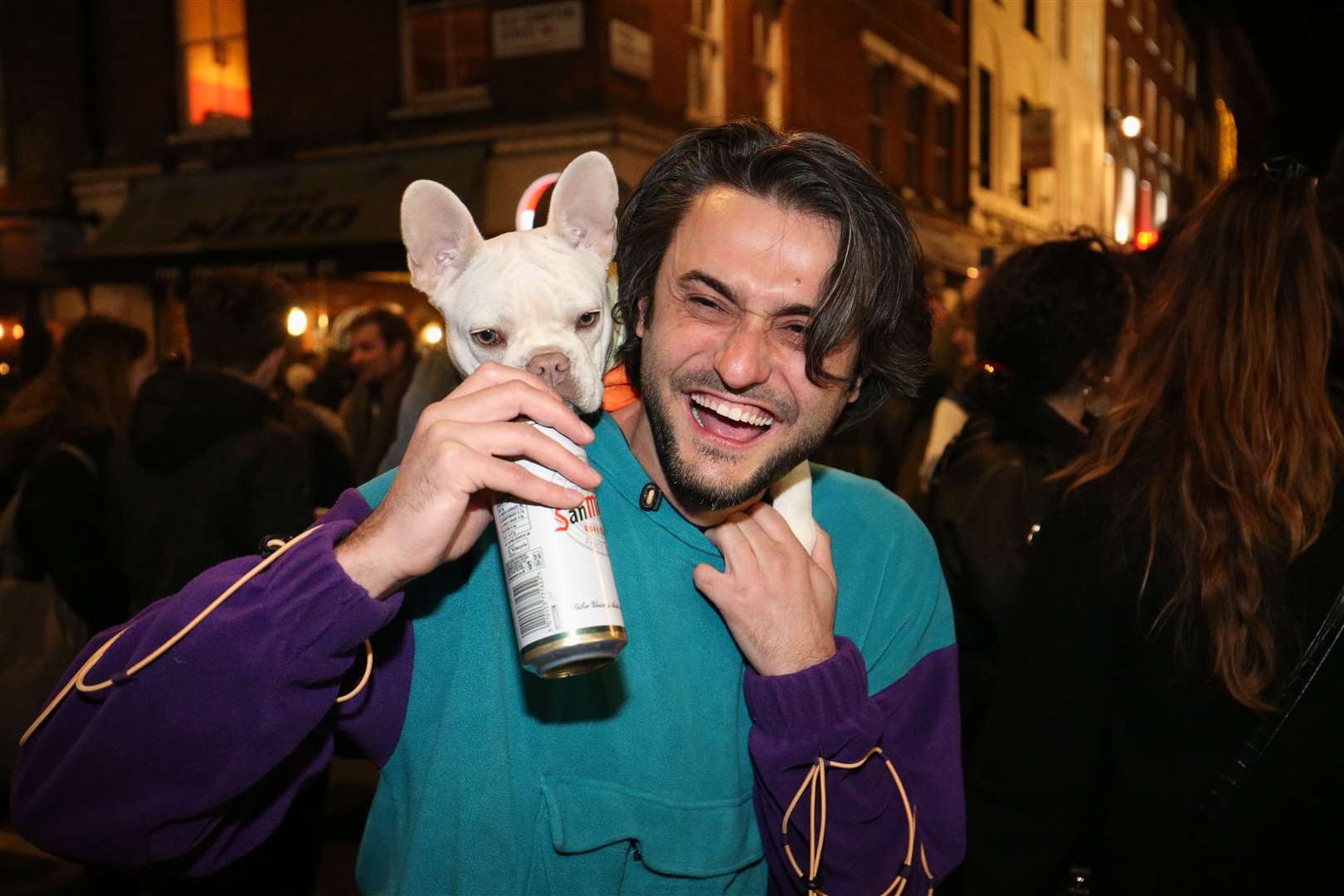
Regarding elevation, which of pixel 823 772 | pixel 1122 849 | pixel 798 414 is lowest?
pixel 1122 849

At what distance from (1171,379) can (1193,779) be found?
0.87 meters

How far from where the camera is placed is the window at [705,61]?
39.2 ft

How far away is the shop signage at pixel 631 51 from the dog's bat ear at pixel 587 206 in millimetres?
9576

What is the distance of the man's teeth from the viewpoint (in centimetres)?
159

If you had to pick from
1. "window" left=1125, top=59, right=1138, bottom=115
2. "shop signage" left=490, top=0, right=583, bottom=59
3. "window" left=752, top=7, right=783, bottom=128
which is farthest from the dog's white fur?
"window" left=1125, top=59, right=1138, bottom=115

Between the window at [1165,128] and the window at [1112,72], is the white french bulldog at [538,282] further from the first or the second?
the window at [1165,128]

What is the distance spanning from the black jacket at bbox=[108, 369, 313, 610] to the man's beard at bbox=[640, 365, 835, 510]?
2.22 meters

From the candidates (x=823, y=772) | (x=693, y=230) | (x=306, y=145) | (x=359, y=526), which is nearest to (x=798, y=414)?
(x=693, y=230)

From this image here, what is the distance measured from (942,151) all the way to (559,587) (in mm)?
18238

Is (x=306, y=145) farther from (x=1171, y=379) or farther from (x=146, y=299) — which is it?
Answer: (x=1171, y=379)

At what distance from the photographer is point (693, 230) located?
5.50 feet

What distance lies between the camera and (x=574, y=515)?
1241mm

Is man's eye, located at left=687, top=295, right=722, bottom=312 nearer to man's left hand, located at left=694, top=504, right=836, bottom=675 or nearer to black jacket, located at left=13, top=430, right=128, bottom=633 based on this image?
man's left hand, located at left=694, top=504, right=836, bottom=675

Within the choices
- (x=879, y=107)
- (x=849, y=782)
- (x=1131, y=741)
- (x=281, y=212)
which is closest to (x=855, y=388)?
(x=849, y=782)
